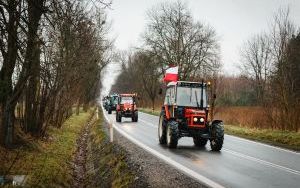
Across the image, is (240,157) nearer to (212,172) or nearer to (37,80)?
(212,172)

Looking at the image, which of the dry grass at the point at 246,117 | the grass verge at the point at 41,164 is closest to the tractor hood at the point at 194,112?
the grass verge at the point at 41,164

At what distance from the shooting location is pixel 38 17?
14.5 m

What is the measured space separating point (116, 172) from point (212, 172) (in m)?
2.46

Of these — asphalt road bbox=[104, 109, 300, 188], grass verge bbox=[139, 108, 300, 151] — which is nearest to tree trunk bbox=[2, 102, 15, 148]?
asphalt road bbox=[104, 109, 300, 188]

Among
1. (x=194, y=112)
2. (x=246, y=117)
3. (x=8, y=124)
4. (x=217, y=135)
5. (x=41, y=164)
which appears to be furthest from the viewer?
(x=246, y=117)

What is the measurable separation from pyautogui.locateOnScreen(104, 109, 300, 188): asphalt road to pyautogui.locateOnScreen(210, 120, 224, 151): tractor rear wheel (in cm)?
25

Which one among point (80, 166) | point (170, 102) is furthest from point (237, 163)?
point (80, 166)

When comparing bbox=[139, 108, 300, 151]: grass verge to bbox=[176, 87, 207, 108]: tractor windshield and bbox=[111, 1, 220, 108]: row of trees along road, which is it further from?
bbox=[111, 1, 220, 108]: row of trees along road

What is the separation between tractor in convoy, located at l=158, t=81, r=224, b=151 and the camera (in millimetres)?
16078

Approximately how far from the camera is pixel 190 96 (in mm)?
17312

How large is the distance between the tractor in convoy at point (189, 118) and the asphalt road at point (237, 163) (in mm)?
460

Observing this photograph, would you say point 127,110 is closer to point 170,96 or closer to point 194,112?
point 170,96

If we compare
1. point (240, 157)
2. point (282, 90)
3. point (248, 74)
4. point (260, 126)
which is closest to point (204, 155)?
point (240, 157)

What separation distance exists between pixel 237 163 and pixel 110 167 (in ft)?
12.0
